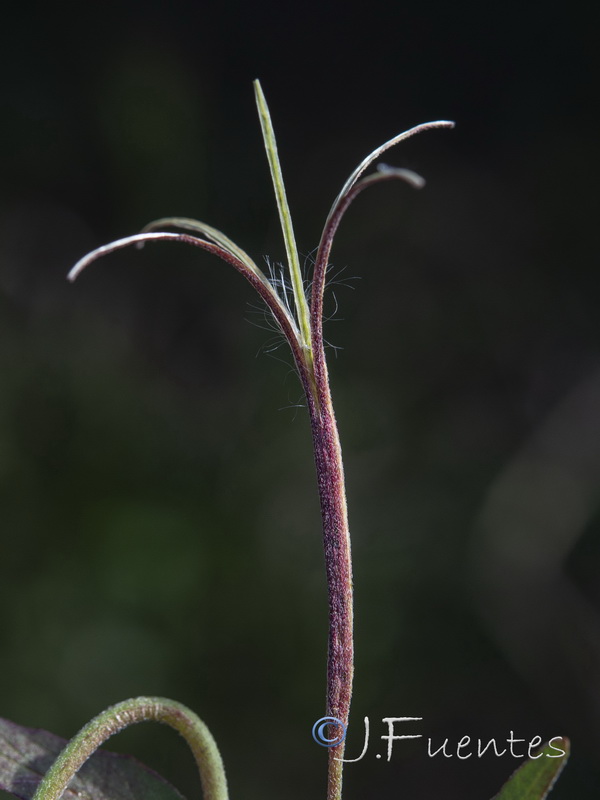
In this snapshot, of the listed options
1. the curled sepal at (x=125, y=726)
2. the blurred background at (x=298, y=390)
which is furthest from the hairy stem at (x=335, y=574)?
the blurred background at (x=298, y=390)

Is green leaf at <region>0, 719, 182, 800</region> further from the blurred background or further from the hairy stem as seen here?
the blurred background

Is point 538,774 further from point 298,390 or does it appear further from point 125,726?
point 298,390

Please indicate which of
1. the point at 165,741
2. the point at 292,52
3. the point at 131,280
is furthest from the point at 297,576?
the point at 292,52

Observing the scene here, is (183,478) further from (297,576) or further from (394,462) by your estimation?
(394,462)

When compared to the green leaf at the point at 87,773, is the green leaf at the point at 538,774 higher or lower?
higher

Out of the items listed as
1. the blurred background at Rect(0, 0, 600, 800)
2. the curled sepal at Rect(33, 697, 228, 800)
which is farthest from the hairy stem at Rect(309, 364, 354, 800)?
the blurred background at Rect(0, 0, 600, 800)

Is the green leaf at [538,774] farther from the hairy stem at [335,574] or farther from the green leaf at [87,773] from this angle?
the green leaf at [87,773]
